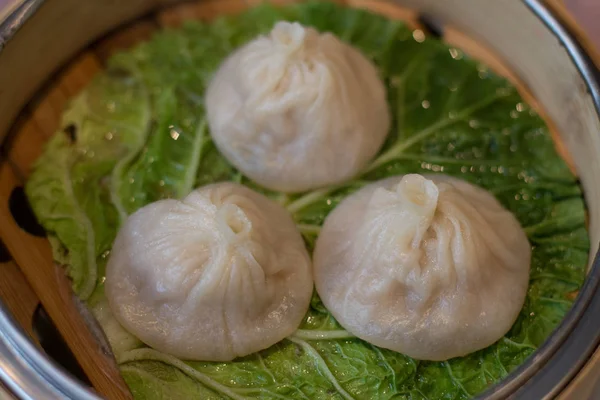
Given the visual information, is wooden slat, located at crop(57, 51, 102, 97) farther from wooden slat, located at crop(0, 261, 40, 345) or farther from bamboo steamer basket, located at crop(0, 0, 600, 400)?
wooden slat, located at crop(0, 261, 40, 345)

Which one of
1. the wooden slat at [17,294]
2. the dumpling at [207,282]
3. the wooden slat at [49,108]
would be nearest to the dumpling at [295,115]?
the dumpling at [207,282]

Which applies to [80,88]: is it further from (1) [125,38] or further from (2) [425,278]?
(2) [425,278]

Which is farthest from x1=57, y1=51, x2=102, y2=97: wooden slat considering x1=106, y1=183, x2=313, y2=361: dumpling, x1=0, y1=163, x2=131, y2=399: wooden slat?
x1=106, y1=183, x2=313, y2=361: dumpling

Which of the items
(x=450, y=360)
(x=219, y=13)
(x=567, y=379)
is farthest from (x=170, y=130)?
(x=567, y=379)

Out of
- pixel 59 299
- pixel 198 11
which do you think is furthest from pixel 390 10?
pixel 59 299

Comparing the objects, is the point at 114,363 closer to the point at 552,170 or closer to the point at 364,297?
the point at 364,297

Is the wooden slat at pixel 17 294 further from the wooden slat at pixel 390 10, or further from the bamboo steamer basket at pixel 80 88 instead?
the wooden slat at pixel 390 10
